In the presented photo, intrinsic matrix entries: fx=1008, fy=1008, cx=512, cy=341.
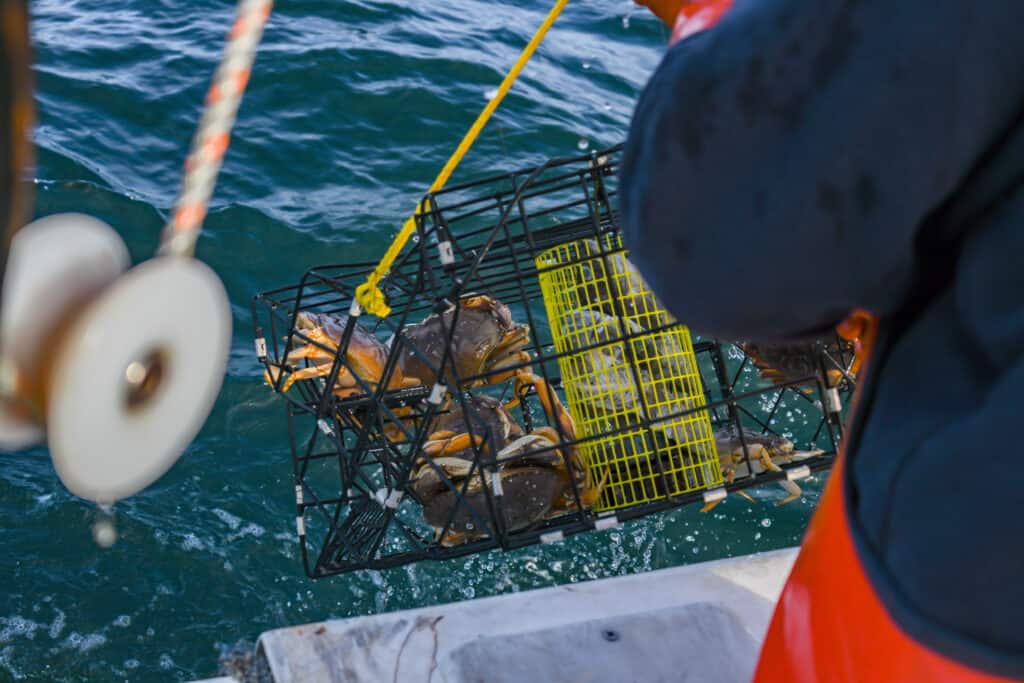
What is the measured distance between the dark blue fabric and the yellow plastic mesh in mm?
1563

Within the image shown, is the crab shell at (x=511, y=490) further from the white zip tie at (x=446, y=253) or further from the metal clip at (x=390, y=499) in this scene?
the white zip tie at (x=446, y=253)

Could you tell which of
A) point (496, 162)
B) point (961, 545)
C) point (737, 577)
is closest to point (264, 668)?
point (737, 577)

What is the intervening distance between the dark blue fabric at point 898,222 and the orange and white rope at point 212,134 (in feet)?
1.17

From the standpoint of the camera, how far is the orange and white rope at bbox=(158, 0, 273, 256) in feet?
2.90

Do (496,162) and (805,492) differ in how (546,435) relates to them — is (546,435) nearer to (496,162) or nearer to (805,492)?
(805,492)

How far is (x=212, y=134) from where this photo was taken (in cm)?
89

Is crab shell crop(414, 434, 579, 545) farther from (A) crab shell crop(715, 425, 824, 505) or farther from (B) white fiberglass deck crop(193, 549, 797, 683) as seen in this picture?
(A) crab shell crop(715, 425, 824, 505)

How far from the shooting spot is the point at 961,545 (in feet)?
2.51

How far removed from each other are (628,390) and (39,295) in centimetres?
184

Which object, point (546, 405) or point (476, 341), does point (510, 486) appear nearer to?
point (546, 405)

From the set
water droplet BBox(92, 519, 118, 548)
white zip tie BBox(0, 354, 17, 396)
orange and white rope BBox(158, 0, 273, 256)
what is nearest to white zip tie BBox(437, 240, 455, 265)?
orange and white rope BBox(158, 0, 273, 256)

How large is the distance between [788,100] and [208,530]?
3.27m

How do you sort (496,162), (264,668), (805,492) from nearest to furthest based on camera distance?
(264,668)
(805,492)
(496,162)

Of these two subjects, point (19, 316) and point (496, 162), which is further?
point (496, 162)
